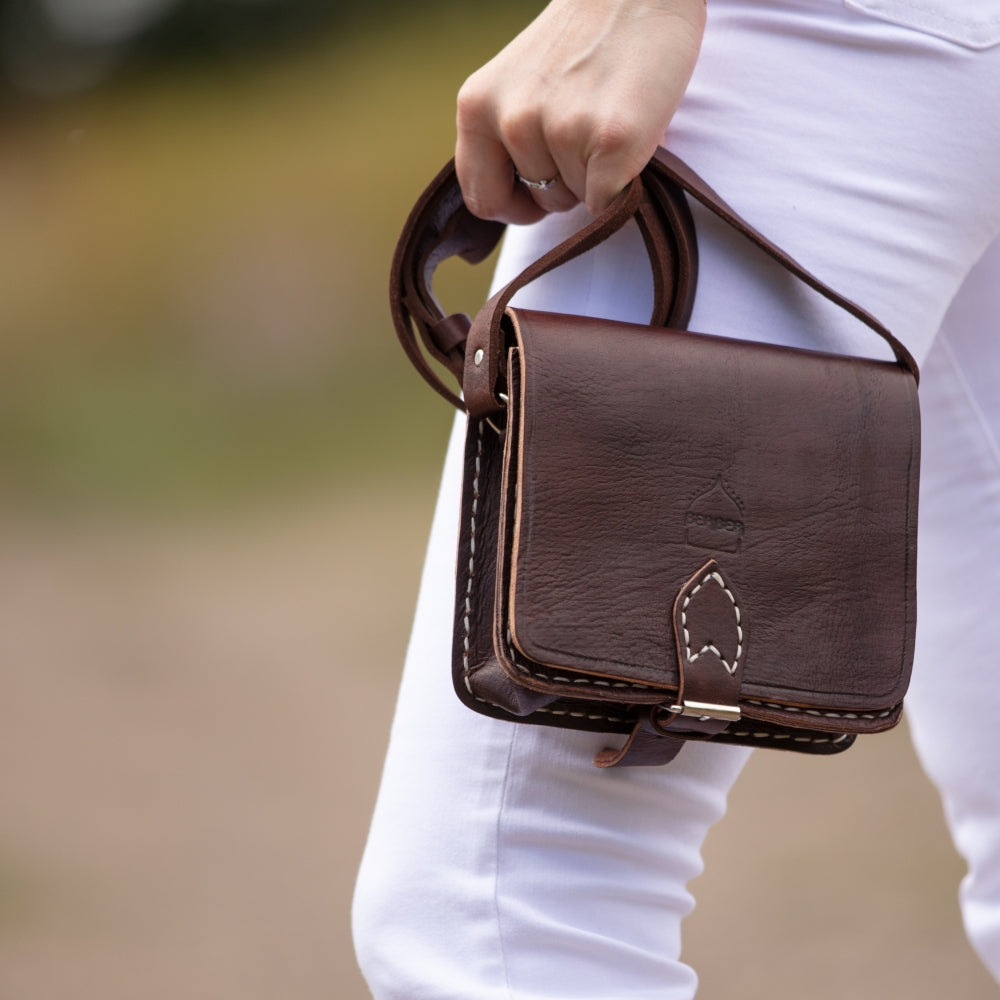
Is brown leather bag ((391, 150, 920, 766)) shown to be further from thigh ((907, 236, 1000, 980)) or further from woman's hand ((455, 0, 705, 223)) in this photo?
thigh ((907, 236, 1000, 980))

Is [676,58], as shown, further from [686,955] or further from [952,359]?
[686,955]

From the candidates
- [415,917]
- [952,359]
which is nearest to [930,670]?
[952,359]

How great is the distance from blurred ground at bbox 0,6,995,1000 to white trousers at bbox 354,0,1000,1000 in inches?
50.4

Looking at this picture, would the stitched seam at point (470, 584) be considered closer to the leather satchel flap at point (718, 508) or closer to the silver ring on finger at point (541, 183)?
the leather satchel flap at point (718, 508)

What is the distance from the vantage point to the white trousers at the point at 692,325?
0.73m

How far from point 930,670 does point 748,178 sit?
46 cm

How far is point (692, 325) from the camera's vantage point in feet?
2.61

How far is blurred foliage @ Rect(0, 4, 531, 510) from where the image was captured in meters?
4.97

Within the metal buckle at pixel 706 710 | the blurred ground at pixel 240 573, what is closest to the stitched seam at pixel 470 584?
the metal buckle at pixel 706 710

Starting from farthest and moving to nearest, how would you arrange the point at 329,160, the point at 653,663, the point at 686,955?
the point at 329,160 → the point at 686,955 → the point at 653,663

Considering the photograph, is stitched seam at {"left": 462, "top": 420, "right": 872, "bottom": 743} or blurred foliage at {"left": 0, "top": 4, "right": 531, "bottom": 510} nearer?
stitched seam at {"left": 462, "top": 420, "right": 872, "bottom": 743}

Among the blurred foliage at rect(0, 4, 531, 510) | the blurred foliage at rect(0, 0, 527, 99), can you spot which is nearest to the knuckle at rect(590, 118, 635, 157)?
the blurred foliage at rect(0, 4, 531, 510)

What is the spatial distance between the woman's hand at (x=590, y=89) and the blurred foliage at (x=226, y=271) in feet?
12.6

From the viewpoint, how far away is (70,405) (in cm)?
536
